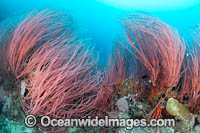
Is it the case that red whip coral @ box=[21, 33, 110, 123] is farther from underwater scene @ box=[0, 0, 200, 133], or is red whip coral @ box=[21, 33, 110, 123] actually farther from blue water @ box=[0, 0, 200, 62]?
blue water @ box=[0, 0, 200, 62]

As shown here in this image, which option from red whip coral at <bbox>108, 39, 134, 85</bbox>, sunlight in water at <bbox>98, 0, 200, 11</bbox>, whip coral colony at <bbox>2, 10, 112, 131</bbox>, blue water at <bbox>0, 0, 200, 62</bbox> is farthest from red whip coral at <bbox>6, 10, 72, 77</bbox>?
sunlight in water at <bbox>98, 0, 200, 11</bbox>

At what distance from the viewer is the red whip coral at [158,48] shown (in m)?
2.09

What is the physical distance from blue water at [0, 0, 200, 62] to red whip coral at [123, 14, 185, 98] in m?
2.16

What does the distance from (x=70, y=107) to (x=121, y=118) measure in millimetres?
892

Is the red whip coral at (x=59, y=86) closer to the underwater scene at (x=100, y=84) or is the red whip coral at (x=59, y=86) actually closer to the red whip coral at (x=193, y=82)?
the underwater scene at (x=100, y=84)

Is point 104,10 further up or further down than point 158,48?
further up

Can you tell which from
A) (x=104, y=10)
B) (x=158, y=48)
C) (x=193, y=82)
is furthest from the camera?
(x=104, y=10)

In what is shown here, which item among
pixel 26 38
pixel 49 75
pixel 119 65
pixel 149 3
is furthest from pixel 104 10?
pixel 49 75

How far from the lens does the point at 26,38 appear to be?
2.40 meters

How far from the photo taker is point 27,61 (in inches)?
94.0

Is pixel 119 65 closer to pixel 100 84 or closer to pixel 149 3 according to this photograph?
pixel 100 84

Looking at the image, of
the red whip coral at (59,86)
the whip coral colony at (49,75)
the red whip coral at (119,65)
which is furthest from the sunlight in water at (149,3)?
the red whip coral at (59,86)

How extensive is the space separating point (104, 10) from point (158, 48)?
10.7 ft

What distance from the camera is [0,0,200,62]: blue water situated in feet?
15.3
